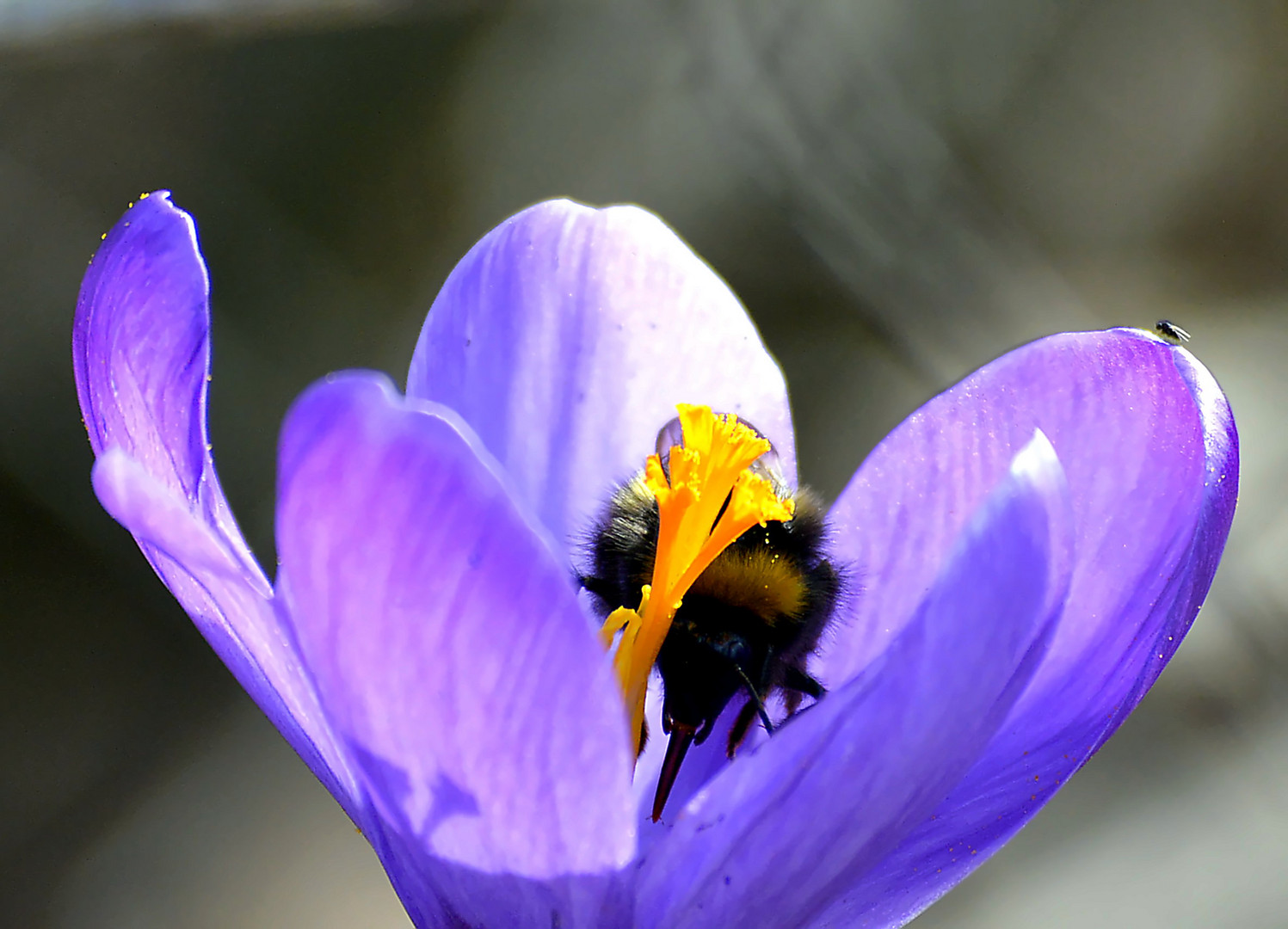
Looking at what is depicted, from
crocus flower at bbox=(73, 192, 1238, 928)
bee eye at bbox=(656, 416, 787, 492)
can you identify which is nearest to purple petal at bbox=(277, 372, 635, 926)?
crocus flower at bbox=(73, 192, 1238, 928)

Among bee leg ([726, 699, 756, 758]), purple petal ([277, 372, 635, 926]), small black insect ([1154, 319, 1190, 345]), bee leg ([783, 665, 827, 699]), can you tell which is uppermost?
small black insect ([1154, 319, 1190, 345])

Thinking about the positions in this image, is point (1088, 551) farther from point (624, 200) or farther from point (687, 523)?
point (624, 200)

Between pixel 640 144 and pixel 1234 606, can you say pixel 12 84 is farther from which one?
pixel 1234 606

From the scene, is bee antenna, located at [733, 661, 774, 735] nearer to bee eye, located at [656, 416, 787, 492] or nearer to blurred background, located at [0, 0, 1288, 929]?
bee eye, located at [656, 416, 787, 492]

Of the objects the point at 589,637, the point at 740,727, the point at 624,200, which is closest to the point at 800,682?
the point at 740,727

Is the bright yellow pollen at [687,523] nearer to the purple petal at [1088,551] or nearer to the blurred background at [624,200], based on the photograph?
the purple petal at [1088,551]

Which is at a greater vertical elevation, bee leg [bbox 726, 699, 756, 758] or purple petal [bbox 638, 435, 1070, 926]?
purple petal [bbox 638, 435, 1070, 926]

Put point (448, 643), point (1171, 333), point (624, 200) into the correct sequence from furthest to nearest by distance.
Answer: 1. point (624, 200)
2. point (1171, 333)
3. point (448, 643)
